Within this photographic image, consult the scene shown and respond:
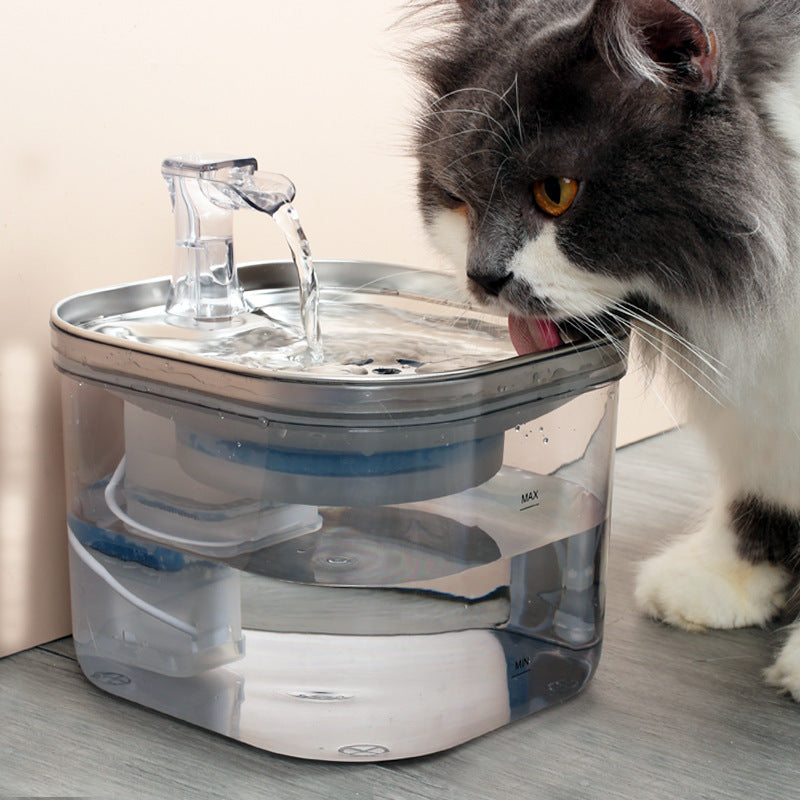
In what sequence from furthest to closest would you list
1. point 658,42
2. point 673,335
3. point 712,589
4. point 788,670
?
point 712,589 < point 788,670 < point 673,335 < point 658,42

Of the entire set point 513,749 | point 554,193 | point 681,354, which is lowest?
point 513,749

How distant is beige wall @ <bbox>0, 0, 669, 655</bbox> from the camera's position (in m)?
0.98

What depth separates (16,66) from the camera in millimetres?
958

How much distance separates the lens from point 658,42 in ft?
2.50

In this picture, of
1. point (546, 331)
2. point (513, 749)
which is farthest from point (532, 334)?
point (513, 749)

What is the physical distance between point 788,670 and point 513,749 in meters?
0.29

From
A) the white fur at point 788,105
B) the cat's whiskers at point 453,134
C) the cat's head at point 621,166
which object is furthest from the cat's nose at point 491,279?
the white fur at point 788,105

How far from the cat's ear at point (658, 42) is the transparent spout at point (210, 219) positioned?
0.33 metres

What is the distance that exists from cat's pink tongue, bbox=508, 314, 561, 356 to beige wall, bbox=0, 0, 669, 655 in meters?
0.24

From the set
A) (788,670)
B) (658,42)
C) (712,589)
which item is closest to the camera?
(658,42)

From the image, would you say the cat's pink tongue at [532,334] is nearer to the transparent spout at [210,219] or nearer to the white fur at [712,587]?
the transparent spout at [210,219]

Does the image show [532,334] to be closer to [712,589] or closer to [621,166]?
[621,166]

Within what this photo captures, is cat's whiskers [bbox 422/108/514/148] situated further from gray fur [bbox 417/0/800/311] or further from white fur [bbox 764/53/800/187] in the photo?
white fur [bbox 764/53/800/187]

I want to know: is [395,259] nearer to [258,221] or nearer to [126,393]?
[258,221]
